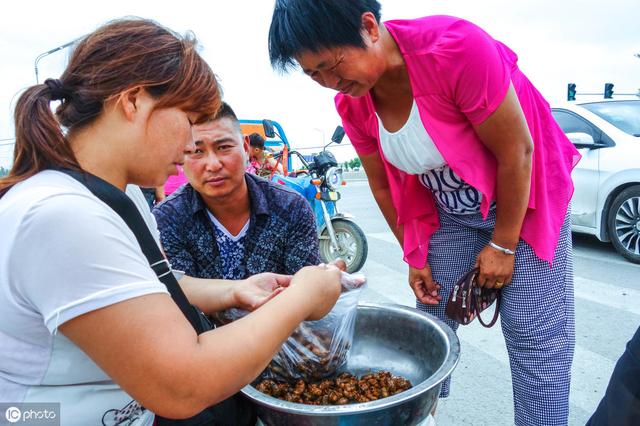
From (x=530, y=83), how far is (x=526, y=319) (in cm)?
75

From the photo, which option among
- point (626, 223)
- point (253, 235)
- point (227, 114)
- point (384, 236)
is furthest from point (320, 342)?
point (384, 236)

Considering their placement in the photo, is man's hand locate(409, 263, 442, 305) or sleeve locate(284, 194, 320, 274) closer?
man's hand locate(409, 263, 442, 305)

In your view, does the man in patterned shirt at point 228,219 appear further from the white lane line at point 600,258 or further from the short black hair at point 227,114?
the white lane line at point 600,258

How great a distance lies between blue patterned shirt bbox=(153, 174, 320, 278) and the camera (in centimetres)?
178

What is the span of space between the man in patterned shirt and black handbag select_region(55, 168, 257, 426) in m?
0.61

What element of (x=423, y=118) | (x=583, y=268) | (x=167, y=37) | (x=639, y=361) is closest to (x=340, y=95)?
(x=423, y=118)

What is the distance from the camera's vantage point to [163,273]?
105 centimetres

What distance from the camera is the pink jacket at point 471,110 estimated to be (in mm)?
1205

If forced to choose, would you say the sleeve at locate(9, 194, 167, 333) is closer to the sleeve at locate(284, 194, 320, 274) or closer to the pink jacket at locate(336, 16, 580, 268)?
the pink jacket at locate(336, 16, 580, 268)

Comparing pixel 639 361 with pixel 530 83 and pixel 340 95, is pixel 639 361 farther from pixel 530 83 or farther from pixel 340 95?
pixel 340 95

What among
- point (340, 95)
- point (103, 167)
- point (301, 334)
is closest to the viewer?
point (103, 167)

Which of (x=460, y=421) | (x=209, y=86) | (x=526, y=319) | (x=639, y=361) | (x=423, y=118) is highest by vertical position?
(x=209, y=86)

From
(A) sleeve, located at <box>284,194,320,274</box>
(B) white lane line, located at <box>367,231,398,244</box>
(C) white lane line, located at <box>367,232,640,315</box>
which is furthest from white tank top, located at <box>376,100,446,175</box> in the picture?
(B) white lane line, located at <box>367,231,398,244</box>

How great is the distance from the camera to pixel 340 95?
5.22ft
